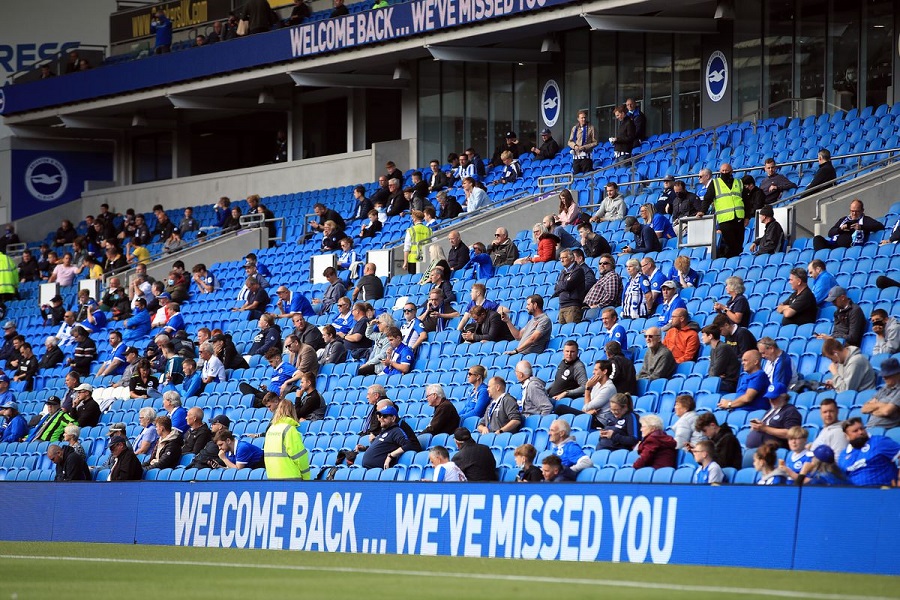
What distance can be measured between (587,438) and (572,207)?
7.00 metres

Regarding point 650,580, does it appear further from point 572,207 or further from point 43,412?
point 43,412

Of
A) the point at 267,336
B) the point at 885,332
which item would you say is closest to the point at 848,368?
the point at 885,332

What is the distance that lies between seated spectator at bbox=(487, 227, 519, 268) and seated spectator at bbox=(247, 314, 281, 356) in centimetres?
319

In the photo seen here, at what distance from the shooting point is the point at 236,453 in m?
15.2

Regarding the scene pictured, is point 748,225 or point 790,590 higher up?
point 748,225

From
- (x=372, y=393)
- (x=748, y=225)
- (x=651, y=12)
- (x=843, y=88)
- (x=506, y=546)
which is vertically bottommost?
(x=506, y=546)

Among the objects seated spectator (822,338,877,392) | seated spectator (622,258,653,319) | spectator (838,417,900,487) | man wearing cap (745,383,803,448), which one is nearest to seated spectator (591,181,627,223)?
seated spectator (622,258,653,319)

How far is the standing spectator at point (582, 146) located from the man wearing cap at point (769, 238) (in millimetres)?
Result: 6336

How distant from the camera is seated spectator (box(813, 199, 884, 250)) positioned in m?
15.4

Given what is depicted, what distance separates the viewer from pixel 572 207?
63.6 feet

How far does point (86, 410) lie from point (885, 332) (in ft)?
36.6

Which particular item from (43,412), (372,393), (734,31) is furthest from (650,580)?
(734,31)

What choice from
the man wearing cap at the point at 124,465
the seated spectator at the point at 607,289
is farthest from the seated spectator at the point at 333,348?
the seated spectator at the point at 607,289

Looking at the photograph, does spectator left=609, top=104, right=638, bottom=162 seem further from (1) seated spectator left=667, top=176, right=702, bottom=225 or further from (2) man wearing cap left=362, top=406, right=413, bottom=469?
(2) man wearing cap left=362, top=406, right=413, bottom=469
